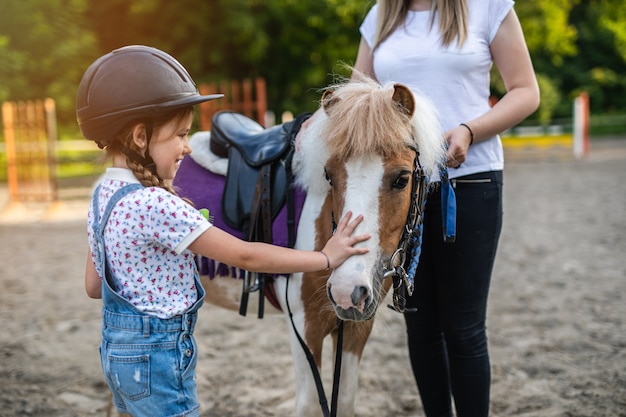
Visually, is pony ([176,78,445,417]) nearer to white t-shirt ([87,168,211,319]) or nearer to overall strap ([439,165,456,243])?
overall strap ([439,165,456,243])

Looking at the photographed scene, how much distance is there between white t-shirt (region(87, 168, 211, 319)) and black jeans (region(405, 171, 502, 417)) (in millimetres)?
897

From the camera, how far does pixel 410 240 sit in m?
1.91

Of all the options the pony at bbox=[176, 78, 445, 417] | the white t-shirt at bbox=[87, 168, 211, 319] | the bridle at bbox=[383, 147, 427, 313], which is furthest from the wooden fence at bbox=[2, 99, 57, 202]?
the bridle at bbox=[383, 147, 427, 313]

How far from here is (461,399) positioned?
2283 mm

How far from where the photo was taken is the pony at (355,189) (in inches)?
67.0

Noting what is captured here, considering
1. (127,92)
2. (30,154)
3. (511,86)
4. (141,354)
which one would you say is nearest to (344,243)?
(141,354)

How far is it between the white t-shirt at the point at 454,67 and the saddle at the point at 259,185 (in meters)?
0.44

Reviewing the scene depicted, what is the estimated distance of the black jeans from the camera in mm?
2148

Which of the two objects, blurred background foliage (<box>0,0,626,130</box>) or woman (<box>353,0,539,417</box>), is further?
blurred background foliage (<box>0,0,626,130</box>)

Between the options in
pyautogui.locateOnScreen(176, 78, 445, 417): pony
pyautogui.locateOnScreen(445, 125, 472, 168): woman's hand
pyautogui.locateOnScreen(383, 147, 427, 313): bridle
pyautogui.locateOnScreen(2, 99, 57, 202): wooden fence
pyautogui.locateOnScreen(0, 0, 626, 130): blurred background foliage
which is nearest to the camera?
pyautogui.locateOnScreen(176, 78, 445, 417): pony

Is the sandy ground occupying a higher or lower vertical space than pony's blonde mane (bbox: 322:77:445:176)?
lower

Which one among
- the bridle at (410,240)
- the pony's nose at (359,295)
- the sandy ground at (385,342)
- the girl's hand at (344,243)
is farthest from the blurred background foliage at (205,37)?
the pony's nose at (359,295)

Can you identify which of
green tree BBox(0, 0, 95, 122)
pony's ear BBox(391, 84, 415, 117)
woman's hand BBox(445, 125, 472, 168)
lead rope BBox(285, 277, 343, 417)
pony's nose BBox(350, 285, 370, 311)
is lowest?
lead rope BBox(285, 277, 343, 417)

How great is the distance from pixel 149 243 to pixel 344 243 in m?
0.52
